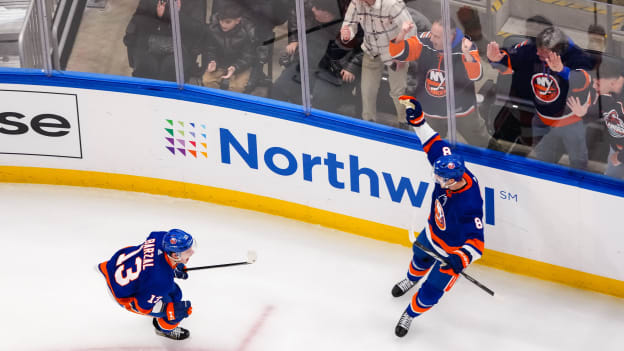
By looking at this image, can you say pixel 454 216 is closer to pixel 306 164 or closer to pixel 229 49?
pixel 306 164

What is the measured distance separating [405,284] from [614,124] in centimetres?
165

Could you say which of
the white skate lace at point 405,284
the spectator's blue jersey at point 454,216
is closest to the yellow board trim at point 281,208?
the white skate lace at point 405,284

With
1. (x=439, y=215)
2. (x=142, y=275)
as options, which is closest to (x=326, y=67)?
(x=439, y=215)

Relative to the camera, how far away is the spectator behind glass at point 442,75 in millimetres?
5441

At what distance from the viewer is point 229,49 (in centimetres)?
602

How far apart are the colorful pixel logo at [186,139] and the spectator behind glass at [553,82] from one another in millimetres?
2162

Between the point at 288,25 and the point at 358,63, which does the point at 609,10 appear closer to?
the point at 358,63

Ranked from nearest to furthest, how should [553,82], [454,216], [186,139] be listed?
[454,216]
[553,82]
[186,139]

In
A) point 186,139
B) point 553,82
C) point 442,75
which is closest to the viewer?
point 553,82

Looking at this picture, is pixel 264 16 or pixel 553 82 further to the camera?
pixel 264 16

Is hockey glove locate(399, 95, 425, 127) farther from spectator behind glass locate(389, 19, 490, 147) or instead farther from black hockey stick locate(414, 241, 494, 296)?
black hockey stick locate(414, 241, 494, 296)

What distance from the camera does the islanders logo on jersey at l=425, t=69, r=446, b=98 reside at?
5535 mm

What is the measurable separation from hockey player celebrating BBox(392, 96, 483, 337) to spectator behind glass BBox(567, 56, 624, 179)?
0.84m

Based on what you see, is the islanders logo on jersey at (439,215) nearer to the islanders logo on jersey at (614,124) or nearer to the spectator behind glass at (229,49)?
the islanders logo on jersey at (614,124)
